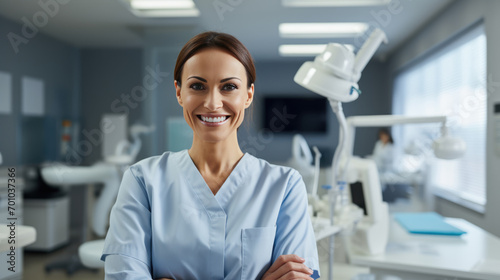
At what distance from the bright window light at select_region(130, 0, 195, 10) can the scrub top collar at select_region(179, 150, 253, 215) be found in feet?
9.67

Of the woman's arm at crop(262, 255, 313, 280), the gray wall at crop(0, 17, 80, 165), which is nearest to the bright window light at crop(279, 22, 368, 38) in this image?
the gray wall at crop(0, 17, 80, 165)

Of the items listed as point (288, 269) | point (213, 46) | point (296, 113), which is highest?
point (296, 113)

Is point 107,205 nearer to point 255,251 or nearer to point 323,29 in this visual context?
point 255,251

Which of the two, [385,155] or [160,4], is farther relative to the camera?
[385,155]

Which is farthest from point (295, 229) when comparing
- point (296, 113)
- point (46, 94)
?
point (296, 113)

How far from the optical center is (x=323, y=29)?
437cm

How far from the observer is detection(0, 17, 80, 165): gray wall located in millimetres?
3283

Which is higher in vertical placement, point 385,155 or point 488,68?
point 488,68

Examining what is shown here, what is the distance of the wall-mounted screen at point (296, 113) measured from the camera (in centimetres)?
566

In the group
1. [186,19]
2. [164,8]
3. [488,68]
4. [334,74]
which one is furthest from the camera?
[186,19]

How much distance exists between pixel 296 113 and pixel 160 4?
2.70 meters

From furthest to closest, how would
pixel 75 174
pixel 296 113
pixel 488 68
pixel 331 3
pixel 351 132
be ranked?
pixel 296 113 → pixel 331 3 → pixel 75 174 → pixel 488 68 → pixel 351 132

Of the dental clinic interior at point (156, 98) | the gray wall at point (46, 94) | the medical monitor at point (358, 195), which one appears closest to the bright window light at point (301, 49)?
the dental clinic interior at point (156, 98)

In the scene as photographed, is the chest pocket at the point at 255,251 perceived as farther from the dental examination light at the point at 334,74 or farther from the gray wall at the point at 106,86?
the gray wall at the point at 106,86
